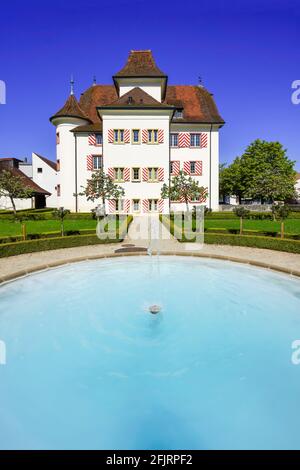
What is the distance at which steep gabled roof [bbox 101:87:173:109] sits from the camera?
98.7 ft

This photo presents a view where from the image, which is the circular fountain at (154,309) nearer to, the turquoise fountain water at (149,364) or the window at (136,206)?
the turquoise fountain water at (149,364)

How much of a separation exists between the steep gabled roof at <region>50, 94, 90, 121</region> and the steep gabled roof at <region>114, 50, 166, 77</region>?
6.54 metres

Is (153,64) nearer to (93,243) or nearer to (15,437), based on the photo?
(93,243)

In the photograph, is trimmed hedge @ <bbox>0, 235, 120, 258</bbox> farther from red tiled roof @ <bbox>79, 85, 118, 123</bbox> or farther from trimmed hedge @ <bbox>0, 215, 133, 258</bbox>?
red tiled roof @ <bbox>79, 85, 118, 123</bbox>

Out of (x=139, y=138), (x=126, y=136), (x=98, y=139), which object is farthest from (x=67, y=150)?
(x=139, y=138)

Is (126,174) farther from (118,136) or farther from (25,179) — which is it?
(25,179)

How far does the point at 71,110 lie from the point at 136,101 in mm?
9377

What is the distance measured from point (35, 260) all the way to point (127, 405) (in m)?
9.48

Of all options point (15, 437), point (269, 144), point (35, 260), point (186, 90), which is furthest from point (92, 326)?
point (269, 144)

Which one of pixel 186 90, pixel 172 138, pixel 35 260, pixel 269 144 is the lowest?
pixel 35 260

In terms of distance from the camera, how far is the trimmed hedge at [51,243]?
13.9 metres

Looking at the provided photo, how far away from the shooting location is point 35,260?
43.3 feet

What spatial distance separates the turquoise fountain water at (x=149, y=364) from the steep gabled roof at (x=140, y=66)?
29675 millimetres

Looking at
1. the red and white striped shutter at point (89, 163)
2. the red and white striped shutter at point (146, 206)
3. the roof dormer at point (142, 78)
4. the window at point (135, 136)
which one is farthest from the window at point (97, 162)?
the red and white striped shutter at point (146, 206)
